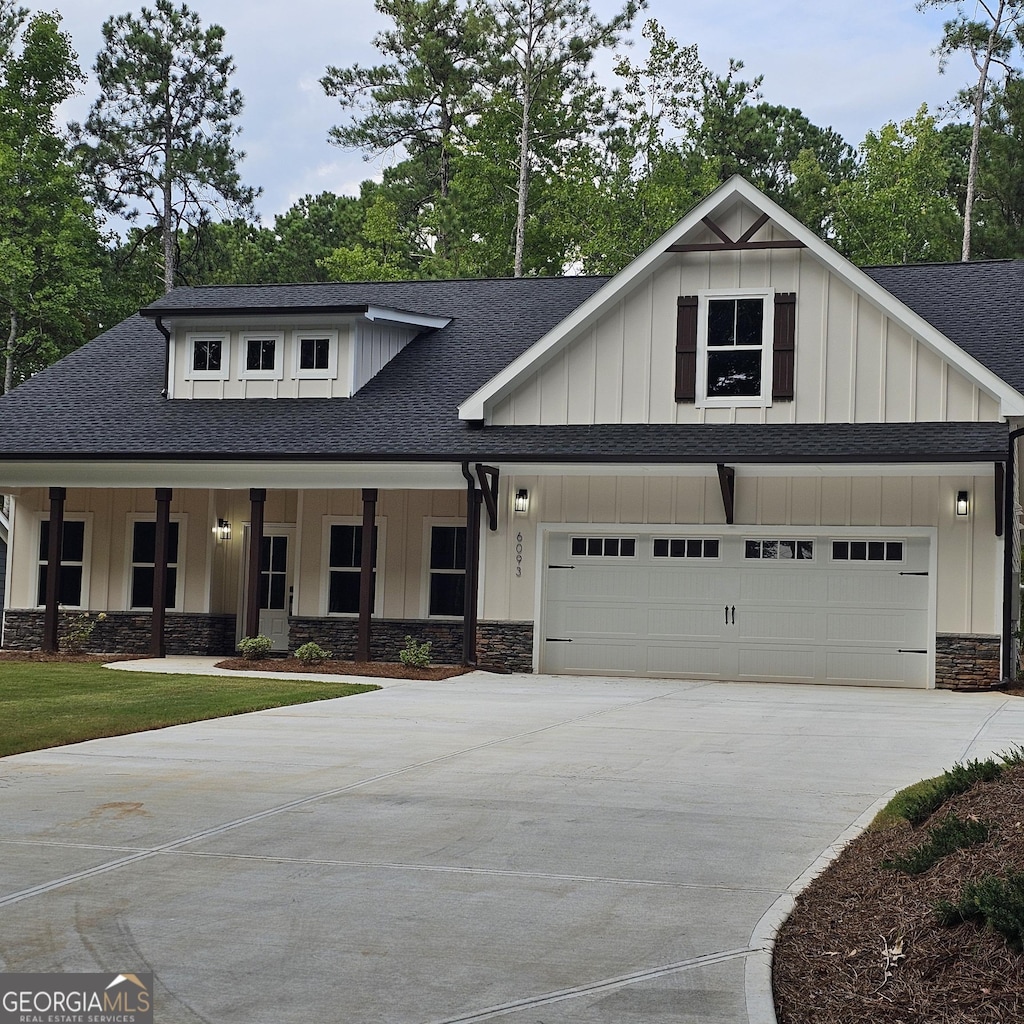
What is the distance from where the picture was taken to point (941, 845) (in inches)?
254

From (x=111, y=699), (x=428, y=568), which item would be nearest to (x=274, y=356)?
(x=428, y=568)

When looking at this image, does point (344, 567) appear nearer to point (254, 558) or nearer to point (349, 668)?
point (254, 558)

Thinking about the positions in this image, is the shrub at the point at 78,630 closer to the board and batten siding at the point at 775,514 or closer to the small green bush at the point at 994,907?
the board and batten siding at the point at 775,514

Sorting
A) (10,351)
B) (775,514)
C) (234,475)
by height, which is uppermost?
(10,351)

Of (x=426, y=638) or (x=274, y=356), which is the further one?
(x=274, y=356)

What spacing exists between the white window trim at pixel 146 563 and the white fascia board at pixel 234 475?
1824 mm

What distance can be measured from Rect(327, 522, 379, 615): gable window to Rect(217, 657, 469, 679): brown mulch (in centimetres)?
177

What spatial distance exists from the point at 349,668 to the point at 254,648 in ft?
5.85

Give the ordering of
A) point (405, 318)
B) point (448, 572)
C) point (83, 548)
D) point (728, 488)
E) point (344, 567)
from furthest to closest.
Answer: point (83, 548), point (405, 318), point (344, 567), point (448, 572), point (728, 488)

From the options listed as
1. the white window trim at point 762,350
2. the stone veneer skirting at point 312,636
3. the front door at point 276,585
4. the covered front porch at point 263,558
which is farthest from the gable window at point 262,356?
the white window trim at point 762,350

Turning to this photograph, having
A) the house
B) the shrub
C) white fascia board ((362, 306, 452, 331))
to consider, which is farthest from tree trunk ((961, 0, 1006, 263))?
the shrub

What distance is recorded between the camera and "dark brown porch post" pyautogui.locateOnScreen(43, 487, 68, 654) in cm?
2083

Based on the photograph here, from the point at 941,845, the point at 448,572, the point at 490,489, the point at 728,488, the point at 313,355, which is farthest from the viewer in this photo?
the point at 313,355

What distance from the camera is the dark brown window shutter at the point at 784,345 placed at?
61.5 feet
